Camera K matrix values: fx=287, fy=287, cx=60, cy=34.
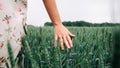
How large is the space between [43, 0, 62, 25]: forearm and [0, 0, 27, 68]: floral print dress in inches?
3.4

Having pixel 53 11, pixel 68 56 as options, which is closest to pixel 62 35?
pixel 53 11

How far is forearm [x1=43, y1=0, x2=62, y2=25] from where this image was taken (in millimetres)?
1045

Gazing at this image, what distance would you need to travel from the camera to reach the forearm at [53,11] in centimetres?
104

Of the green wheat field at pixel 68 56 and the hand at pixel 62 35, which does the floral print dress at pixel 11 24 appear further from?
the hand at pixel 62 35

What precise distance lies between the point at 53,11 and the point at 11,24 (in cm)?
16

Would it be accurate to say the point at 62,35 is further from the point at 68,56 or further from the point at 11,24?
the point at 68,56

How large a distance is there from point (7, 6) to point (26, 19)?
0.10 meters

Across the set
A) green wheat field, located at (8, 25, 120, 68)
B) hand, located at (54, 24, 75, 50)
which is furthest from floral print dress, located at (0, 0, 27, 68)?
hand, located at (54, 24, 75, 50)

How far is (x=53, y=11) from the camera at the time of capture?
1051 mm

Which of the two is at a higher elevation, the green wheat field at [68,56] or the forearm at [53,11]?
the forearm at [53,11]

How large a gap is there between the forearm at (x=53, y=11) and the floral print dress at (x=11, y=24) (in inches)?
3.4

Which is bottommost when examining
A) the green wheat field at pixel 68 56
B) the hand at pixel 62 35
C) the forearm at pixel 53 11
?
the green wheat field at pixel 68 56

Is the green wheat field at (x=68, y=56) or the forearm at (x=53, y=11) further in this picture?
the forearm at (x=53, y=11)

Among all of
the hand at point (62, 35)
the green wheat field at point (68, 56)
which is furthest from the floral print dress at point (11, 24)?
the hand at point (62, 35)
